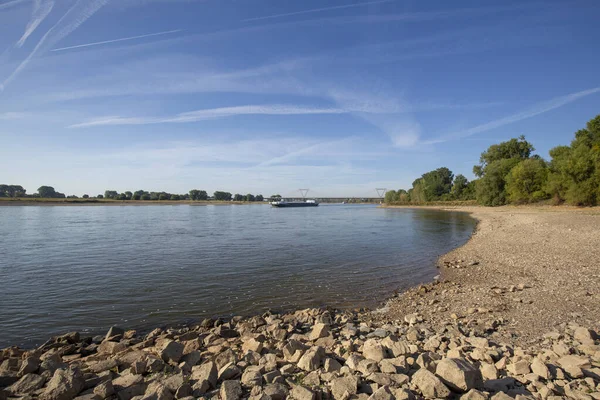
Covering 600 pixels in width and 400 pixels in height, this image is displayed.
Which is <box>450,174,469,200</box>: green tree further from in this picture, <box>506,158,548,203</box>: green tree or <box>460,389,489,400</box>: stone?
<box>460,389,489,400</box>: stone

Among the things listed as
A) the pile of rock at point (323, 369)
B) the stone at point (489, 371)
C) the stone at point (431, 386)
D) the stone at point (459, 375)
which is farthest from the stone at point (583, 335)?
the stone at point (431, 386)

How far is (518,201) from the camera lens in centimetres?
7944

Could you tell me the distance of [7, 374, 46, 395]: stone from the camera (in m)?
6.17

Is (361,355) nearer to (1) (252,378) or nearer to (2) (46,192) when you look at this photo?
(1) (252,378)

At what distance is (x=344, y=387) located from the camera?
524 cm

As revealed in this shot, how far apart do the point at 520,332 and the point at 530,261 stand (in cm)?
1160

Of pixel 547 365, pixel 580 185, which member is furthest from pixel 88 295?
pixel 580 185

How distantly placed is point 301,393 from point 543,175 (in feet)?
297

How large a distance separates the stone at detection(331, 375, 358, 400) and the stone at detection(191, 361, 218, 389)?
2.29m

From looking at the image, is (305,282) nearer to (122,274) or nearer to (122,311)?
(122,311)

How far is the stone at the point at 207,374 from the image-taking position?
582 cm

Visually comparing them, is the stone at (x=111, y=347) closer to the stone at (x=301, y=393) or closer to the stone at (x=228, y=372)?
the stone at (x=228, y=372)

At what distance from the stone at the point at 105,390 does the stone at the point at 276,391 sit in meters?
2.96

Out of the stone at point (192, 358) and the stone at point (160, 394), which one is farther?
the stone at point (192, 358)
